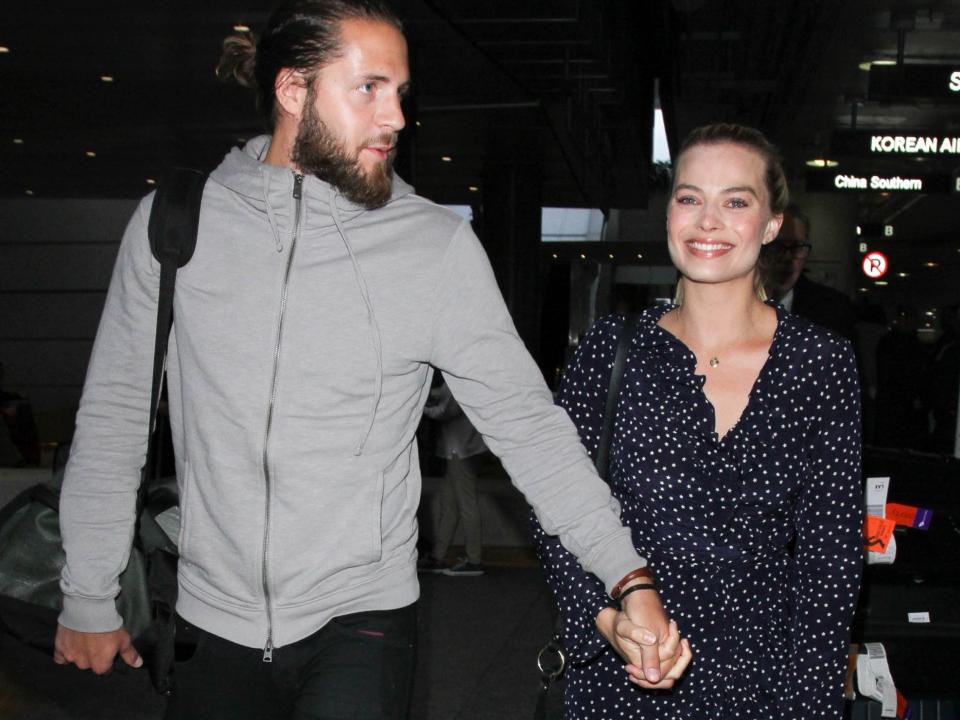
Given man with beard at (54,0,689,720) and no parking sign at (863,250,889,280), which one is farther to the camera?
no parking sign at (863,250,889,280)

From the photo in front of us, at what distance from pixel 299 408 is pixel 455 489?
22.2ft

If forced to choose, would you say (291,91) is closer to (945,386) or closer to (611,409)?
(611,409)

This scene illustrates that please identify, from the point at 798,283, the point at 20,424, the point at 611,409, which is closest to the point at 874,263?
the point at 20,424

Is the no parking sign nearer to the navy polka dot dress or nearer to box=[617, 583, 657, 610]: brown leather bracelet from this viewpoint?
the navy polka dot dress

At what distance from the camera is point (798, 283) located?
4.84 metres

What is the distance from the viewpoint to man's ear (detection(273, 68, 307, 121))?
218 centimetres

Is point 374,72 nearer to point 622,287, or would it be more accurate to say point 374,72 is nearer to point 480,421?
point 480,421

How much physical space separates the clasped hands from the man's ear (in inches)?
42.8

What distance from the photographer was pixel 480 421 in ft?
7.32

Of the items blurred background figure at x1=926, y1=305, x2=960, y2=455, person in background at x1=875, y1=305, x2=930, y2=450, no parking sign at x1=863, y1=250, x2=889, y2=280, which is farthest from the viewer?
no parking sign at x1=863, y1=250, x2=889, y2=280

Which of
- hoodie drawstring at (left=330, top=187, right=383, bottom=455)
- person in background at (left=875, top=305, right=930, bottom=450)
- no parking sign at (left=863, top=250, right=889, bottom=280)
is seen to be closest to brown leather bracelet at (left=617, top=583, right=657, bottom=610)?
hoodie drawstring at (left=330, top=187, right=383, bottom=455)

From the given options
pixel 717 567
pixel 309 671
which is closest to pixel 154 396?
pixel 309 671

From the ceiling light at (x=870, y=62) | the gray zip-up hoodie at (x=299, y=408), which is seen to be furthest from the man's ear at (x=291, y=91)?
the ceiling light at (x=870, y=62)

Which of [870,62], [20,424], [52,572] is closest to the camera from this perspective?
[52,572]
